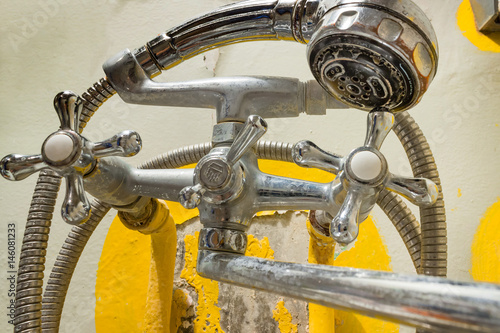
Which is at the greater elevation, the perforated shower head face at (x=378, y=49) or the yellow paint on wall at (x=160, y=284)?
the perforated shower head face at (x=378, y=49)

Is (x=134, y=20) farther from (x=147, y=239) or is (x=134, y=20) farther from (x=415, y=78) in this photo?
(x=415, y=78)

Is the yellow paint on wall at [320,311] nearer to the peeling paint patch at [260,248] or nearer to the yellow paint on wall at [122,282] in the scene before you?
the peeling paint patch at [260,248]

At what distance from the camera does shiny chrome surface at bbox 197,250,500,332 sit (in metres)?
0.22

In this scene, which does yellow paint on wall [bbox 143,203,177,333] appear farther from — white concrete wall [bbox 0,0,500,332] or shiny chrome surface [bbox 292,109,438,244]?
shiny chrome surface [bbox 292,109,438,244]

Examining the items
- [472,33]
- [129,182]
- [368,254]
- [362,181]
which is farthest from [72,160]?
[472,33]

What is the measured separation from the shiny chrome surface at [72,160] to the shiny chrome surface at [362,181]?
6.4 inches

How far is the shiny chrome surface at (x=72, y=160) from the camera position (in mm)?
370

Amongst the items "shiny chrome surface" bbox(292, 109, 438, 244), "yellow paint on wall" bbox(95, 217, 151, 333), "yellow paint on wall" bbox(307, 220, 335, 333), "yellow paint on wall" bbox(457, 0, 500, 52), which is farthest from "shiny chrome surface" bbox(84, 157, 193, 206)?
"yellow paint on wall" bbox(457, 0, 500, 52)

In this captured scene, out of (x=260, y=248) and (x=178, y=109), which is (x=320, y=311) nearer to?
(x=260, y=248)

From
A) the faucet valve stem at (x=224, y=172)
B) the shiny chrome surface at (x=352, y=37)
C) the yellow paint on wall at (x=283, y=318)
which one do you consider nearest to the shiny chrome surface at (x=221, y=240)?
the faucet valve stem at (x=224, y=172)

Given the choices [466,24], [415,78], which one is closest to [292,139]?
[466,24]

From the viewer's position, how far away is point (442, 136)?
0.75 meters

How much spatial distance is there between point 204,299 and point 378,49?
523mm

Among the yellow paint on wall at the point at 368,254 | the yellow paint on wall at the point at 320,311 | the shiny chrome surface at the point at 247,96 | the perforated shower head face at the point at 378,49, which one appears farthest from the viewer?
the yellow paint on wall at the point at 368,254
